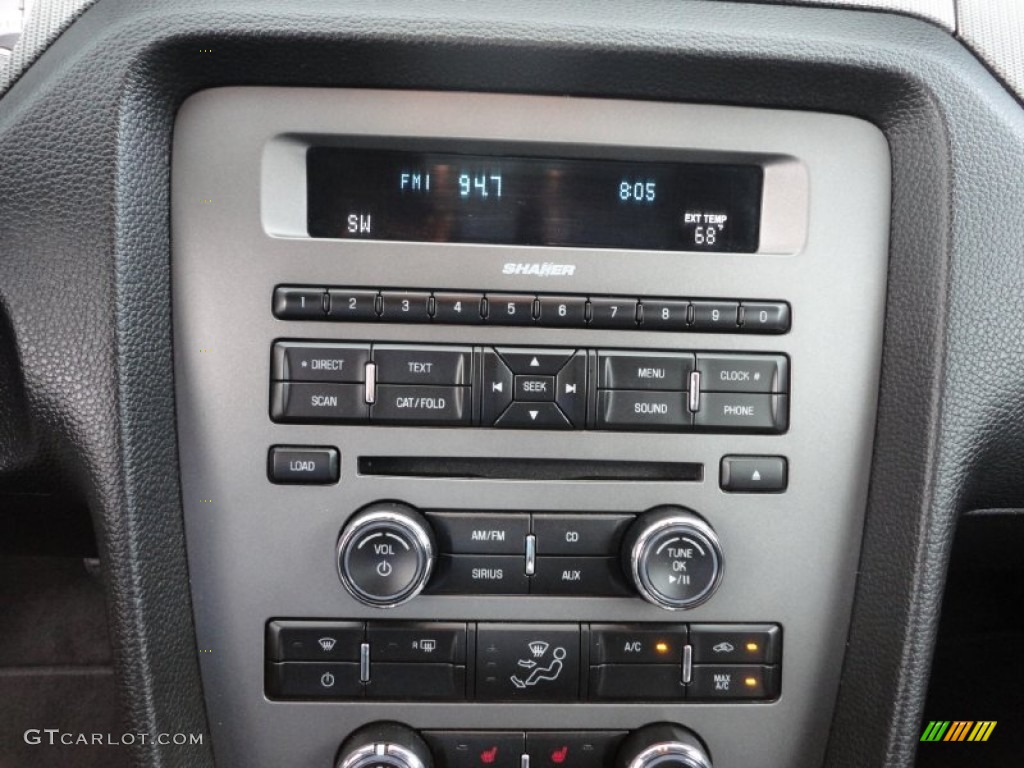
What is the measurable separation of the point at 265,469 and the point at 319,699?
260 millimetres

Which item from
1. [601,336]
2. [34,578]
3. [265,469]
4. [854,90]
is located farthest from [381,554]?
[34,578]

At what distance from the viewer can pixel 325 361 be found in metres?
0.86

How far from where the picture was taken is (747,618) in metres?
0.92

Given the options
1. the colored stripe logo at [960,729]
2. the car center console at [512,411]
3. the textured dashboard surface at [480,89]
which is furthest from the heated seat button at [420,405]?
the colored stripe logo at [960,729]

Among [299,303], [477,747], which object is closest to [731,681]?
[477,747]

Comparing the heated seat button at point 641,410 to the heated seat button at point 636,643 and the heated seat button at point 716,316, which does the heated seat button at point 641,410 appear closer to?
the heated seat button at point 716,316

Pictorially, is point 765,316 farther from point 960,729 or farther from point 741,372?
point 960,729

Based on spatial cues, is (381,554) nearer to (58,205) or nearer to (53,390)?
(53,390)

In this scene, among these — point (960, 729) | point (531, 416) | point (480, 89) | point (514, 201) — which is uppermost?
point (480, 89)

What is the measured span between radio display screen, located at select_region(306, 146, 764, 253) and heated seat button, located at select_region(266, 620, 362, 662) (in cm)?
41

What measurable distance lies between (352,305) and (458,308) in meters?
0.11

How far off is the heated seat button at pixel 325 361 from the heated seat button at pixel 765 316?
40 centimetres

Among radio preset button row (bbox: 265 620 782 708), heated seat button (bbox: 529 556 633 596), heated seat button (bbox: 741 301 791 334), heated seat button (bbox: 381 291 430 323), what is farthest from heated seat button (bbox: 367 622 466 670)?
heated seat button (bbox: 741 301 791 334)

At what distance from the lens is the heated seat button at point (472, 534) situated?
888mm
